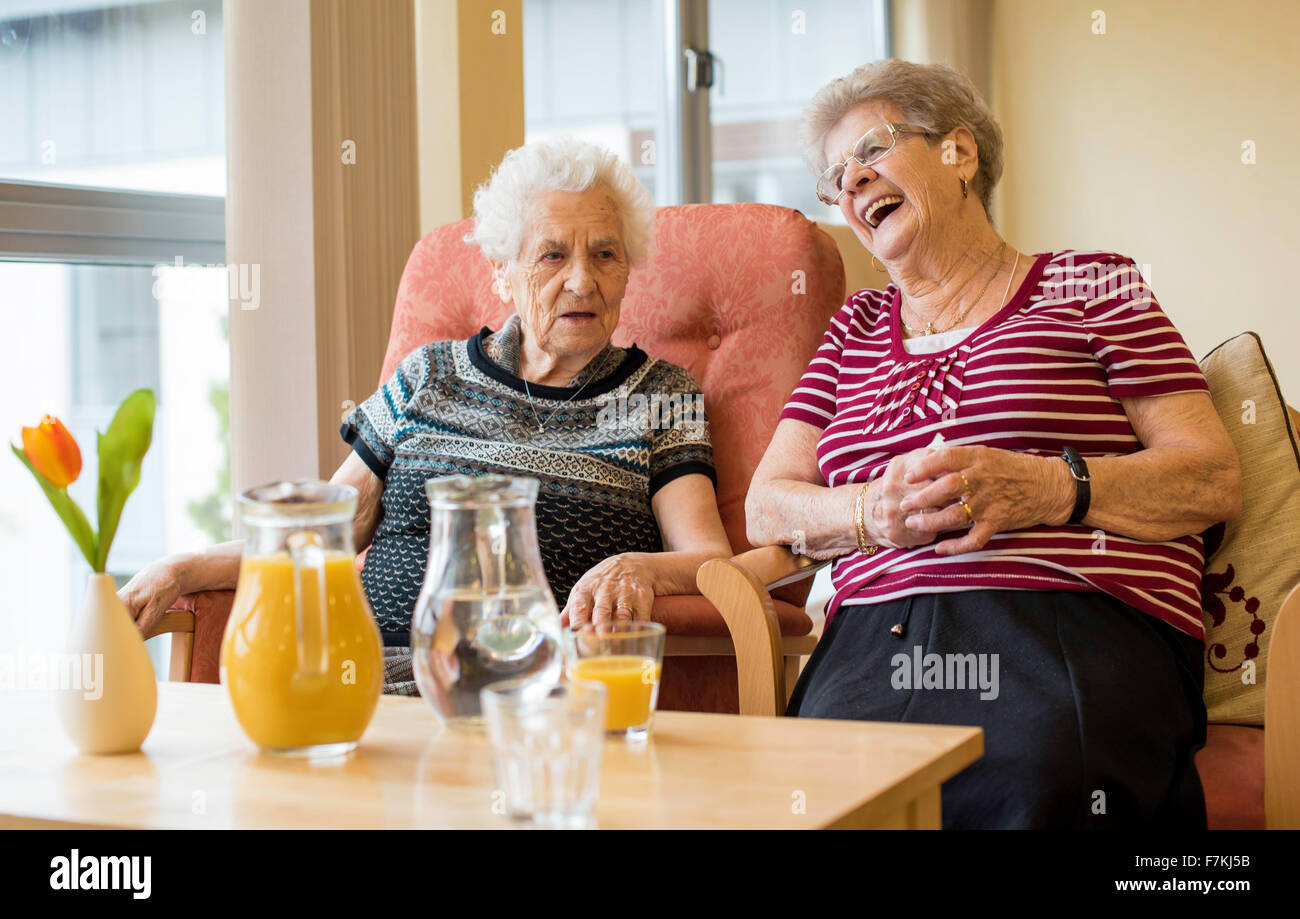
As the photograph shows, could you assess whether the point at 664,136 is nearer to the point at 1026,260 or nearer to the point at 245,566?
the point at 1026,260

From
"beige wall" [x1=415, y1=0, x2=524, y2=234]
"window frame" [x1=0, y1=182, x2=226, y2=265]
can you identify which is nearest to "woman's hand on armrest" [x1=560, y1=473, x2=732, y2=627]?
"beige wall" [x1=415, y1=0, x2=524, y2=234]

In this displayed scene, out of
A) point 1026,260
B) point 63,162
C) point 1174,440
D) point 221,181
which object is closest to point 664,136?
point 221,181

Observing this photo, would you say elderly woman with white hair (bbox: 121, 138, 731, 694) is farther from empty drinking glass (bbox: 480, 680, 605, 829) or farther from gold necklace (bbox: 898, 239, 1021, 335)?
empty drinking glass (bbox: 480, 680, 605, 829)

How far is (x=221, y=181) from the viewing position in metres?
2.83

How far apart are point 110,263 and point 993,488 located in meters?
1.99

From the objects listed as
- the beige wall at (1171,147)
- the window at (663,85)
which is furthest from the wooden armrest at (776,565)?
the beige wall at (1171,147)

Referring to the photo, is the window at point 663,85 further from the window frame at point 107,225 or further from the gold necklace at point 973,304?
the gold necklace at point 973,304

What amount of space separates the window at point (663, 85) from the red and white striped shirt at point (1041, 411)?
7.88 ft

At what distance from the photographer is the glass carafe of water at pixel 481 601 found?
98 cm

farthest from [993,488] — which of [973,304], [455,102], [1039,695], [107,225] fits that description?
[107,225]

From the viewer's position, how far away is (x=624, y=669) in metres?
1.01

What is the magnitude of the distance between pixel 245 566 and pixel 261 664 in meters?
0.08

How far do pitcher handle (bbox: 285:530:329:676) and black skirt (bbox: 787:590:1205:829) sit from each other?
26.7 inches

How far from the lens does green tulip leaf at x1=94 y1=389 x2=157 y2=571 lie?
3.36 feet
